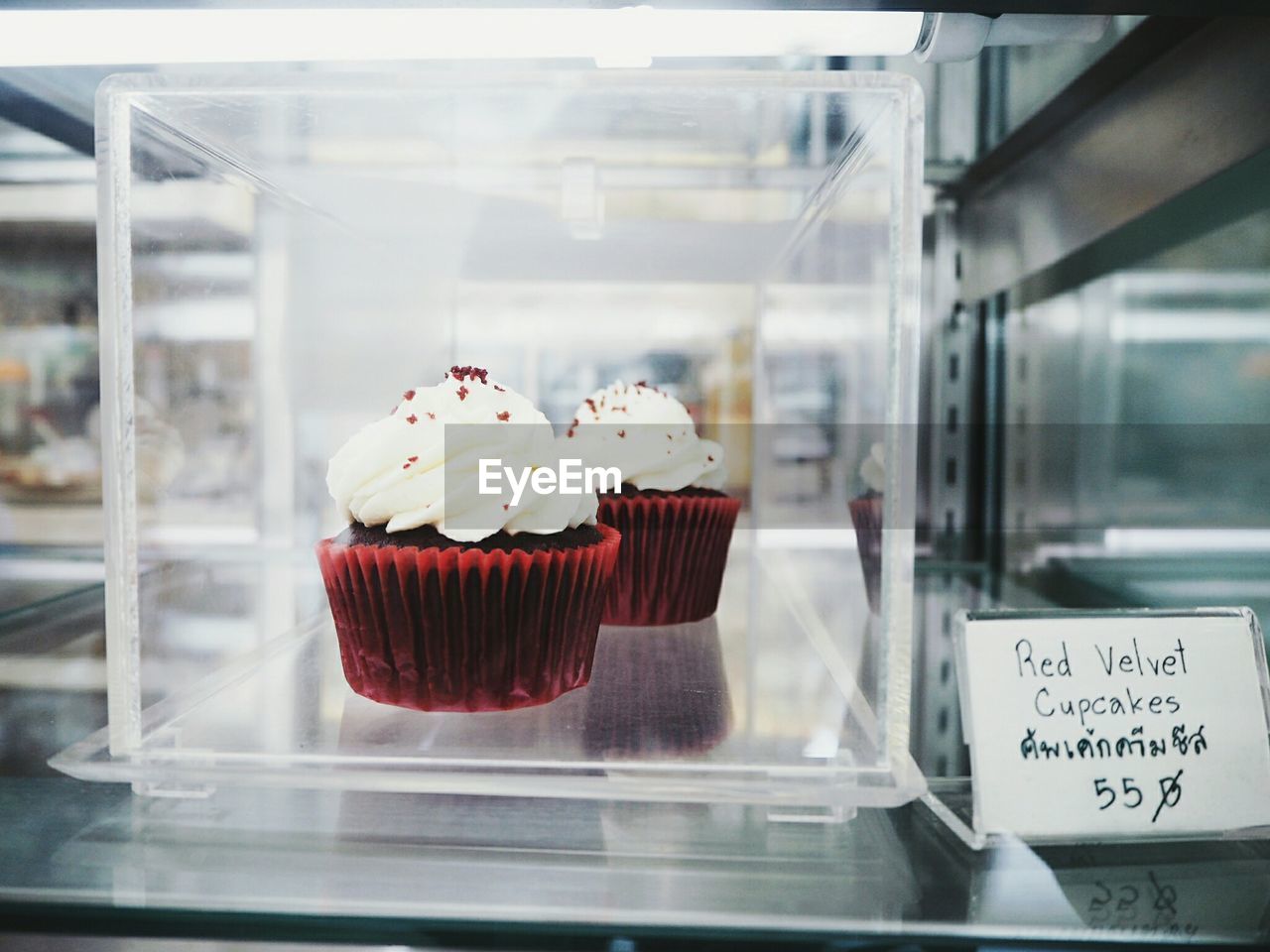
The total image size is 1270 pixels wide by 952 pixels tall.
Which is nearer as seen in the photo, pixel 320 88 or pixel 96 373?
pixel 320 88

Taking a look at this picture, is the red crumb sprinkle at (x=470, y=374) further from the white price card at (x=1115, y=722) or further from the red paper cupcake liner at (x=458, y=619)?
the white price card at (x=1115, y=722)

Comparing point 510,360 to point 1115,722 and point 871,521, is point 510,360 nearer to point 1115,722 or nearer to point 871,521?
point 871,521

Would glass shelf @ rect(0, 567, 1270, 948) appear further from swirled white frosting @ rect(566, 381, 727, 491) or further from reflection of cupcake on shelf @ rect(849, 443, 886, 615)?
swirled white frosting @ rect(566, 381, 727, 491)

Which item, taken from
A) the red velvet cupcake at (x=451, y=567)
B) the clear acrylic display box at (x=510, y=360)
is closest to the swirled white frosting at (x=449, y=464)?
the red velvet cupcake at (x=451, y=567)

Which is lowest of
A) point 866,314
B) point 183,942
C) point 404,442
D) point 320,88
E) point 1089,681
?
point 183,942

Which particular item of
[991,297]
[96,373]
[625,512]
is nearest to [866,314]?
[625,512]

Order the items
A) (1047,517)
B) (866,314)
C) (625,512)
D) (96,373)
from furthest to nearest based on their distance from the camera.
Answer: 1. (1047,517)
2. (96,373)
3. (625,512)
4. (866,314)

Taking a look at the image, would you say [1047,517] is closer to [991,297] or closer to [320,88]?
[991,297]
